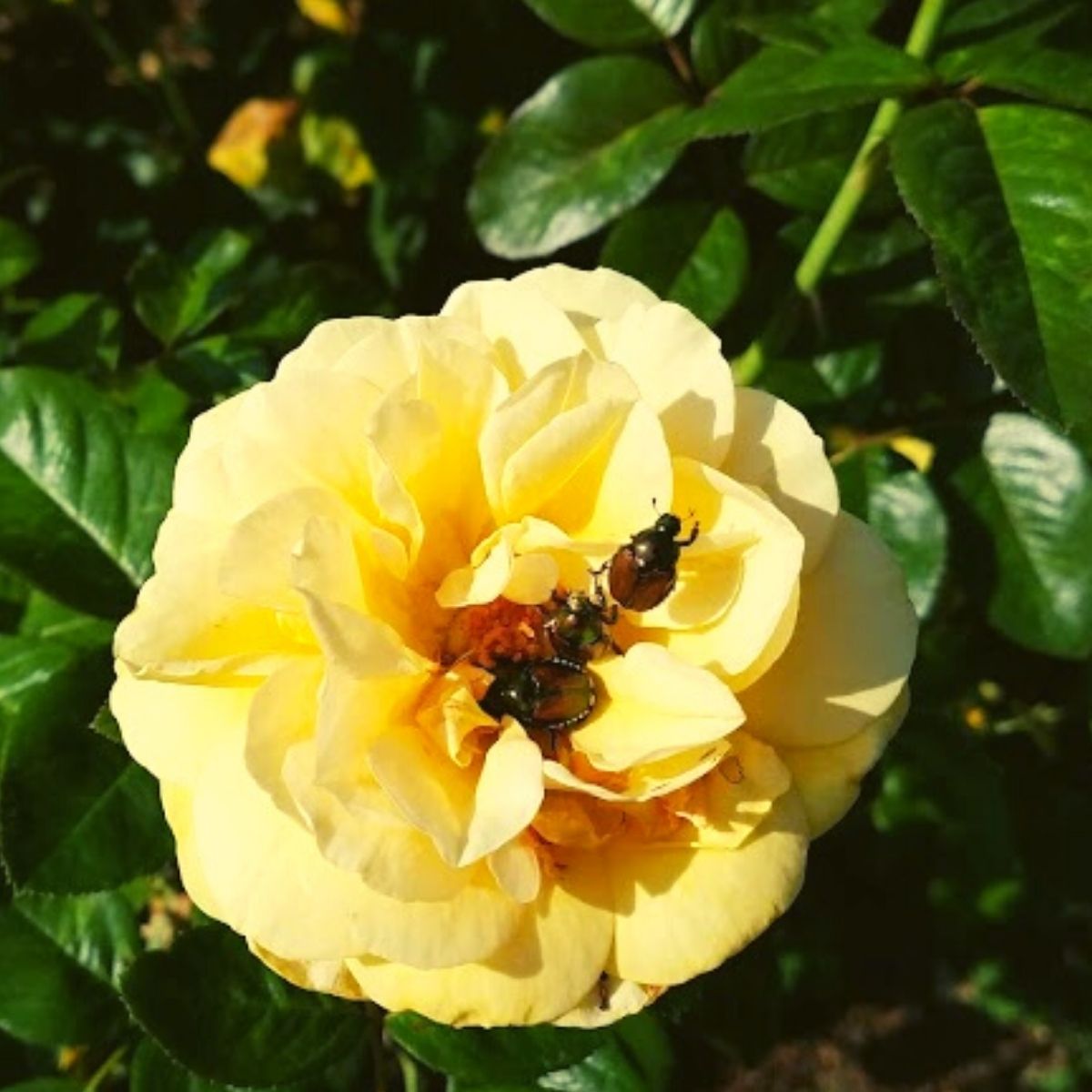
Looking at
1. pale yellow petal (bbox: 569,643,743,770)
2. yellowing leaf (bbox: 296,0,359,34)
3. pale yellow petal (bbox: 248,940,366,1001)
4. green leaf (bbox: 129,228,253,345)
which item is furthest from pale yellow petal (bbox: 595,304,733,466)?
yellowing leaf (bbox: 296,0,359,34)

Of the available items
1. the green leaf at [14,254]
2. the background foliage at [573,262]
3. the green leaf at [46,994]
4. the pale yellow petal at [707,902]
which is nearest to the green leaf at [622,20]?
the background foliage at [573,262]

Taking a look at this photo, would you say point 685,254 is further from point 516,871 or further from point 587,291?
point 516,871

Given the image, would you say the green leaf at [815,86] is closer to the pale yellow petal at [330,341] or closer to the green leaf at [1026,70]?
the green leaf at [1026,70]

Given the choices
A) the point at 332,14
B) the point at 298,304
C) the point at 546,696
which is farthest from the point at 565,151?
the point at 332,14

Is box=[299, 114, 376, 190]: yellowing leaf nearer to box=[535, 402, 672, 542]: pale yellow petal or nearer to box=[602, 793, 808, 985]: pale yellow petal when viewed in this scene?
box=[535, 402, 672, 542]: pale yellow petal

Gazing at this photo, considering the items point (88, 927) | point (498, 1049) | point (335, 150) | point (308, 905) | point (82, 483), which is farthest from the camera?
point (335, 150)

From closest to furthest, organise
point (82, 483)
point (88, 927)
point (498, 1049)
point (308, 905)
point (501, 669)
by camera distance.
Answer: point (308, 905)
point (501, 669)
point (498, 1049)
point (82, 483)
point (88, 927)
